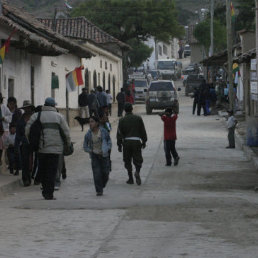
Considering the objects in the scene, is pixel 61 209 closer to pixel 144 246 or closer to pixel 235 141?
pixel 144 246

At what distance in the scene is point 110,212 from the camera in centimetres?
1269

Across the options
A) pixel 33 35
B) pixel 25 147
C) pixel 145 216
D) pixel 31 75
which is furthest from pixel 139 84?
pixel 145 216

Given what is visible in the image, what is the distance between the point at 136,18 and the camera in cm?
8725

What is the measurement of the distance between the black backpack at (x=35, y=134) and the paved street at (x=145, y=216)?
3.28ft

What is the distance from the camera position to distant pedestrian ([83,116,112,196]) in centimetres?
1538

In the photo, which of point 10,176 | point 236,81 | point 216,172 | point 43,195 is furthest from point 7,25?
point 236,81

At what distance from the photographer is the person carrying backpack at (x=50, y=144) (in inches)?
568

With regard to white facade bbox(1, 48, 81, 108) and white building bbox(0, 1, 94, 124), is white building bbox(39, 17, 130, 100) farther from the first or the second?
white building bbox(0, 1, 94, 124)

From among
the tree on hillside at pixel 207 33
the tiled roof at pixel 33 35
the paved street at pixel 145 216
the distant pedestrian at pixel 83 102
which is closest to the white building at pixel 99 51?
the distant pedestrian at pixel 83 102

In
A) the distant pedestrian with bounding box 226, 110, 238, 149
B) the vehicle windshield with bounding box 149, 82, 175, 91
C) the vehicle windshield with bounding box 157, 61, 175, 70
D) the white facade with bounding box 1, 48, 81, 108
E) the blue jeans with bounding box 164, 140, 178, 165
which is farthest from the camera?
the vehicle windshield with bounding box 157, 61, 175, 70

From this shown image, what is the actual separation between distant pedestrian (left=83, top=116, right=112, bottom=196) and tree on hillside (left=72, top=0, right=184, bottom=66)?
7186 cm

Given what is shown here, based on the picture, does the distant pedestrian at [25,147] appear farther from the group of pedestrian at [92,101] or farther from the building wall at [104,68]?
the building wall at [104,68]

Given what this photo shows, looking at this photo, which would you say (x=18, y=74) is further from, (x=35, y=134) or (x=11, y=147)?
(x=35, y=134)

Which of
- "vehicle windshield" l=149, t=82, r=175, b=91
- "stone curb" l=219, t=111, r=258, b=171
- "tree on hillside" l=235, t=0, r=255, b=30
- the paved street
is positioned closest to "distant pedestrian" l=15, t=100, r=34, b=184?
the paved street
